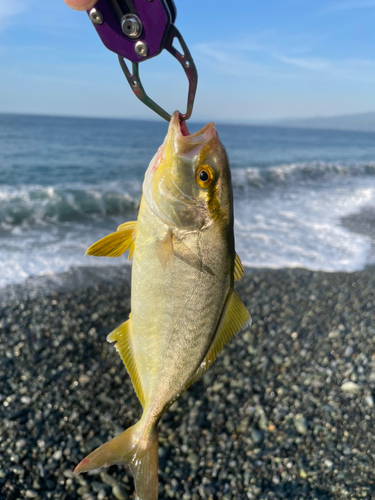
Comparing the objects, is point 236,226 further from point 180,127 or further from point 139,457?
point 180,127

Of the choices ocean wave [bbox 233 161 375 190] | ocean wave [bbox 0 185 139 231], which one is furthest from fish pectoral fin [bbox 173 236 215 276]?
ocean wave [bbox 233 161 375 190]

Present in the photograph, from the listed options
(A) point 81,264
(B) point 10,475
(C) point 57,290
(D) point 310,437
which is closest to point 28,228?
(A) point 81,264

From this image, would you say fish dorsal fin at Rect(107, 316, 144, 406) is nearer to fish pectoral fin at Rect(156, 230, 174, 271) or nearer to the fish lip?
fish pectoral fin at Rect(156, 230, 174, 271)

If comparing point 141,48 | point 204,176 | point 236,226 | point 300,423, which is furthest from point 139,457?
point 236,226

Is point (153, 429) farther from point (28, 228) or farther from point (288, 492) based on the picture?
point (28, 228)

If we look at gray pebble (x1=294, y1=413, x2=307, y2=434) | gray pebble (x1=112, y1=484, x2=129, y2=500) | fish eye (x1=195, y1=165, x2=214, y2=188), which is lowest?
gray pebble (x1=112, y1=484, x2=129, y2=500)

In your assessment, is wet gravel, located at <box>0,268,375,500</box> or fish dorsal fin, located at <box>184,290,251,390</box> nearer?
fish dorsal fin, located at <box>184,290,251,390</box>
